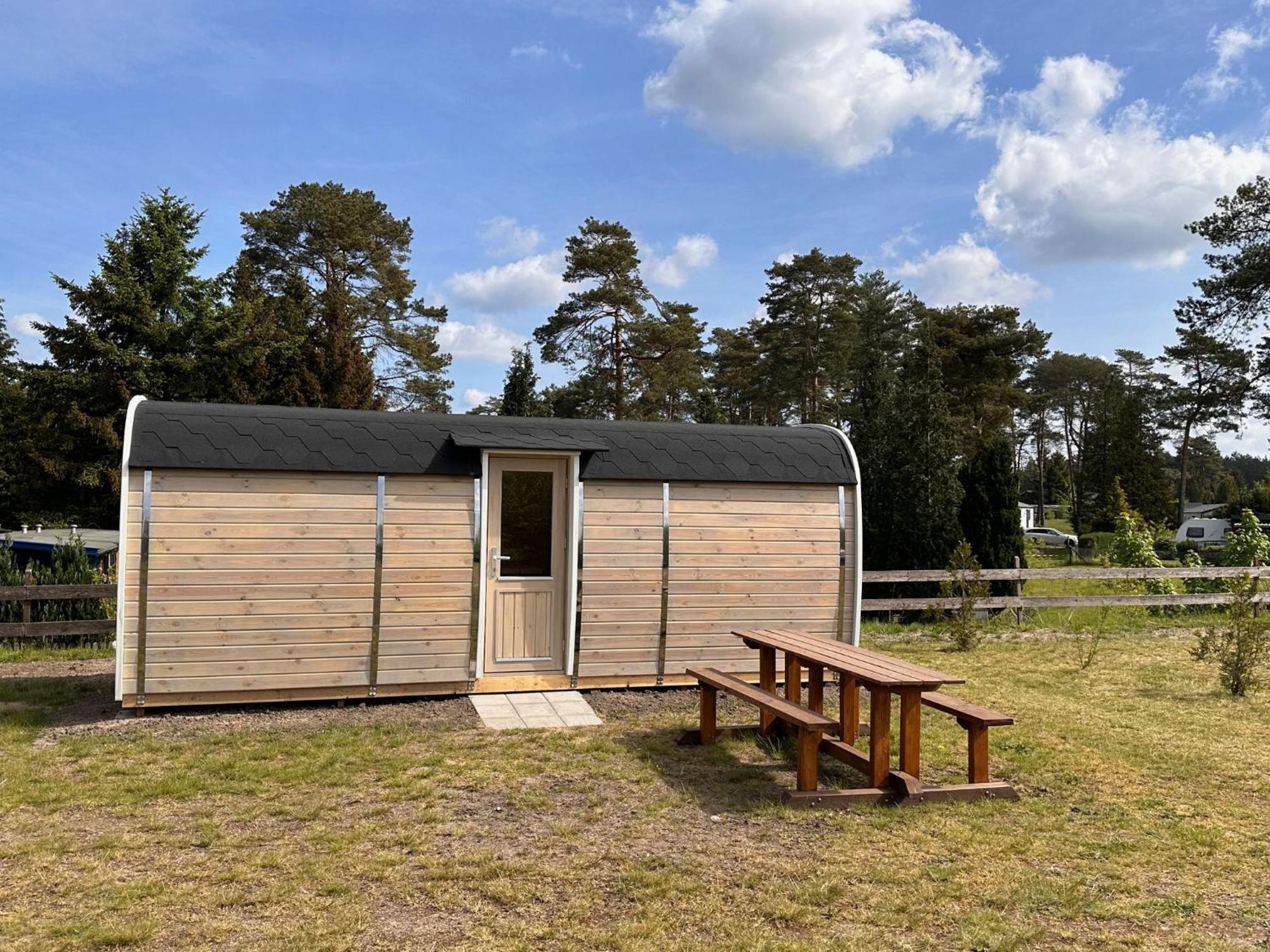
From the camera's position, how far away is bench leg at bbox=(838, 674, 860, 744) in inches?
243

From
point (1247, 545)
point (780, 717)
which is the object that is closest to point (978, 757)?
point (780, 717)

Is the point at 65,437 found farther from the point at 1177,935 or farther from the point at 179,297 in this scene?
the point at 1177,935

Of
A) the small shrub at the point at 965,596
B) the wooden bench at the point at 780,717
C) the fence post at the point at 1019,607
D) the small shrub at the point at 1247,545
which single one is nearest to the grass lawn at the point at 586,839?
the wooden bench at the point at 780,717

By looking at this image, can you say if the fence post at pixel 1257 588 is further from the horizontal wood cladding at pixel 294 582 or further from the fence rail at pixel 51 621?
the fence rail at pixel 51 621

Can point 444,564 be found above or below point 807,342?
below

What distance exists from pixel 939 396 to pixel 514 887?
14236 mm

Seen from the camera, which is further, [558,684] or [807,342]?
[807,342]

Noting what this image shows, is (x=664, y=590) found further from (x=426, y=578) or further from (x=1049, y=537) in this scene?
(x=1049, y=537)

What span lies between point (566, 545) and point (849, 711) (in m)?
3.34

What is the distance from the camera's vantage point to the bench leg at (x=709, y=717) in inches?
272

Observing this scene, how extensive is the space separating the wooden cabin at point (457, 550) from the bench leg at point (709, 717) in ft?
5.36

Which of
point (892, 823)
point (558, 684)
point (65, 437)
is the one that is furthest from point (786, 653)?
point (65, 437)

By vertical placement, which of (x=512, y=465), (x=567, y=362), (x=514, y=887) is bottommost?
(x=514, y=887)

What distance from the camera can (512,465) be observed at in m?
8.55
